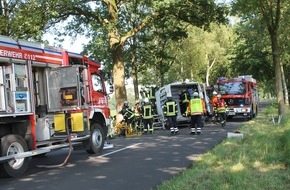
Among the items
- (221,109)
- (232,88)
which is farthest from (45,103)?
(232,88)

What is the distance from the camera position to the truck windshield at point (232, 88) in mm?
26891

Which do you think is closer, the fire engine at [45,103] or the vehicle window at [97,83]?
the fire engine at [45,103]

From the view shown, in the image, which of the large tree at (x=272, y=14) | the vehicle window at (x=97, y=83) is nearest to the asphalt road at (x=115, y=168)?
the vehicle window at (x=97, y=83)

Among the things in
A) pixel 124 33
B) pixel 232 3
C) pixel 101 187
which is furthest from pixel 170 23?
pixel 101 187

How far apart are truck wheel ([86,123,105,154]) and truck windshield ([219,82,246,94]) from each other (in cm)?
1504

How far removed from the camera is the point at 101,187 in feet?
26.1

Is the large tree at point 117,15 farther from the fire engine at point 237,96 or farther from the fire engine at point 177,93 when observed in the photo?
the fire engine at point 237,96

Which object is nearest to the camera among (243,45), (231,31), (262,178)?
(262,178)

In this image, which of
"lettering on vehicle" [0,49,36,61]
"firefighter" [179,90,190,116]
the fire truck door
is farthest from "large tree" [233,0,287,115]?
the fire truck door

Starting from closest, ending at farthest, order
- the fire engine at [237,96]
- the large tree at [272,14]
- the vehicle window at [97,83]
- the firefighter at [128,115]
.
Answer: the vehicle window at [97,83]
the large tree at [272,14]
the firefighter at [128,115]
the fire engine at [237,96]

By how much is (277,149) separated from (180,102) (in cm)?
1351

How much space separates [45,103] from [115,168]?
355cm

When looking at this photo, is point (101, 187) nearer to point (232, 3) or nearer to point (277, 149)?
point (277, 149)

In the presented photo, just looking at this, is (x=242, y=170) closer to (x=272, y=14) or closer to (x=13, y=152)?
(x=13, y=152)
